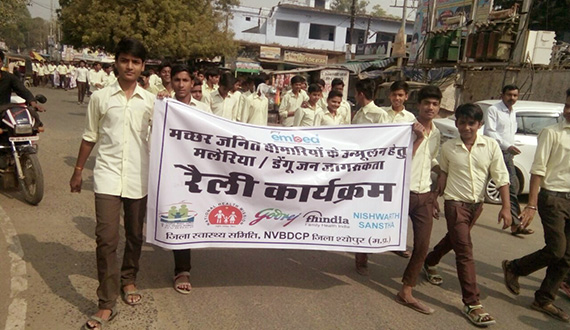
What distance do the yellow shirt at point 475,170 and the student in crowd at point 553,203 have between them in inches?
12.3

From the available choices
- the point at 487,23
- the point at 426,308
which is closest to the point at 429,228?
the point at 426,308

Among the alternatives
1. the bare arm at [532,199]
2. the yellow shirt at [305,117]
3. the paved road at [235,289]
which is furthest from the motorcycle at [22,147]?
the bare arm at [532,199]

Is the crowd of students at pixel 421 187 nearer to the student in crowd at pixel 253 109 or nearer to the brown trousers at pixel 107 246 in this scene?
the brown trousers at pixel 107 246

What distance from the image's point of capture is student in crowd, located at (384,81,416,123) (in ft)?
14.1

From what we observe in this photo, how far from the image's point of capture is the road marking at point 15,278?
302 centimetres

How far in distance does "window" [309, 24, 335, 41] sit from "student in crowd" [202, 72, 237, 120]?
1364 inches

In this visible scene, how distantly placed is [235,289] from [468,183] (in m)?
2.04

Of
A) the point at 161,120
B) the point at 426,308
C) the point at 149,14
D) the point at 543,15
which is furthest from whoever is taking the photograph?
the point at 543,15

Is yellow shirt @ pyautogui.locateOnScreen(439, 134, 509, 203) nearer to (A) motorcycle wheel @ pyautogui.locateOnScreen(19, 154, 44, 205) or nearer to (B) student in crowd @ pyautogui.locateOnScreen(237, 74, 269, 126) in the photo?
(B) student in crowd @ pyautogui.locateOnScreen(237, 74, 269, 126)

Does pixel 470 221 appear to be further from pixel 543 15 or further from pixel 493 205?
pixel 543 15

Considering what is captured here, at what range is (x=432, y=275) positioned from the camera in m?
4.22

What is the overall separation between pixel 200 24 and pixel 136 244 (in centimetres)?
1940

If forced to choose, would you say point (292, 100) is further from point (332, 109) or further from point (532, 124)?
point (532, 124)

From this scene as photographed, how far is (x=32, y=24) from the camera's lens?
99125 millimetres
